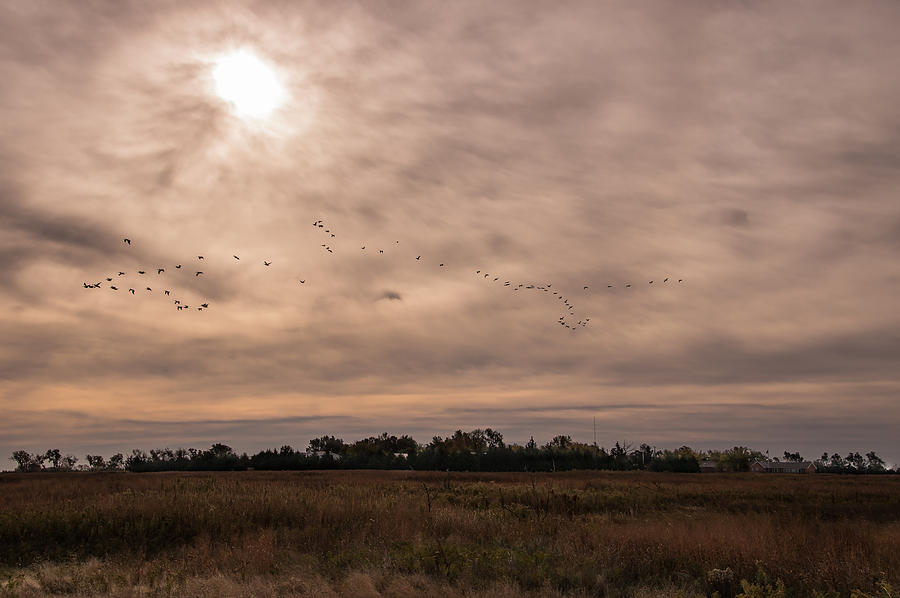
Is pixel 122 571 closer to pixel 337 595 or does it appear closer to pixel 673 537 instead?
pixel 337 595

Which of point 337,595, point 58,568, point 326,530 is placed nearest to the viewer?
point 337,595

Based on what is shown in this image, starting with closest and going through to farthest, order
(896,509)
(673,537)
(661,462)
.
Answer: (673,537) < (896,509) < (661,462)

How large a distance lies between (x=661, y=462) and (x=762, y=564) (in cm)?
9158

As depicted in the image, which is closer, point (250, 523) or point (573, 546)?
point (573, 546)

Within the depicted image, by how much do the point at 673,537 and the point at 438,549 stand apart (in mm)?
5969

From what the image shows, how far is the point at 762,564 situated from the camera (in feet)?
40.2

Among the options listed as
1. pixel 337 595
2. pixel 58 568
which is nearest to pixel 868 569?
pixel 337 595

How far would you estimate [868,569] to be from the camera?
11672 mm

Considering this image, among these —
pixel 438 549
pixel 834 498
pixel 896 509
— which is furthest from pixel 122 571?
pixel 834 498

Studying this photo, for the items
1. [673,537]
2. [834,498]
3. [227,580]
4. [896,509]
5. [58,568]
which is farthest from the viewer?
[834,498]

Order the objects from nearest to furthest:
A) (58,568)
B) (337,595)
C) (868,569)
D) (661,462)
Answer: (337,595)
(868,569)
(58,568)
(661,462)

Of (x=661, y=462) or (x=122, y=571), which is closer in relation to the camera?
(x=122, y=571)

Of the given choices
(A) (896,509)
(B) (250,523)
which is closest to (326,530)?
(B) (250,523)

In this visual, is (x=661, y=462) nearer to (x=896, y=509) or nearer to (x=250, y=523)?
(x=896, y=509)
